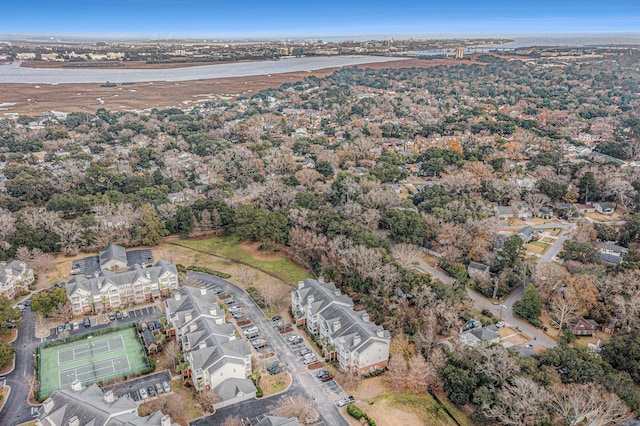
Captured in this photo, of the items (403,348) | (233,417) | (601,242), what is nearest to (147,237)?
(233,417)

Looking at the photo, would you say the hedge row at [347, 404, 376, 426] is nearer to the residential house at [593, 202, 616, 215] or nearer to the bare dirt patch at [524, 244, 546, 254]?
the bare dirt patch at [524, 244, 546, 254]

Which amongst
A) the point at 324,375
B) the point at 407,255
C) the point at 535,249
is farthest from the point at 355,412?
the point at 535,249

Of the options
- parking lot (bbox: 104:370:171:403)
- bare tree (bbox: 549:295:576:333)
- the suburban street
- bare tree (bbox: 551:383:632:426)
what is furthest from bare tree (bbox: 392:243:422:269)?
the suburban street

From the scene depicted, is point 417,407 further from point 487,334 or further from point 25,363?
point 25,363

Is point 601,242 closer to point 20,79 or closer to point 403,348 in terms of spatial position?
point 403,348

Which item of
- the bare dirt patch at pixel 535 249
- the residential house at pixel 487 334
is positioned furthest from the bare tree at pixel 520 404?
the bare dirt patch at pixel 535 249
